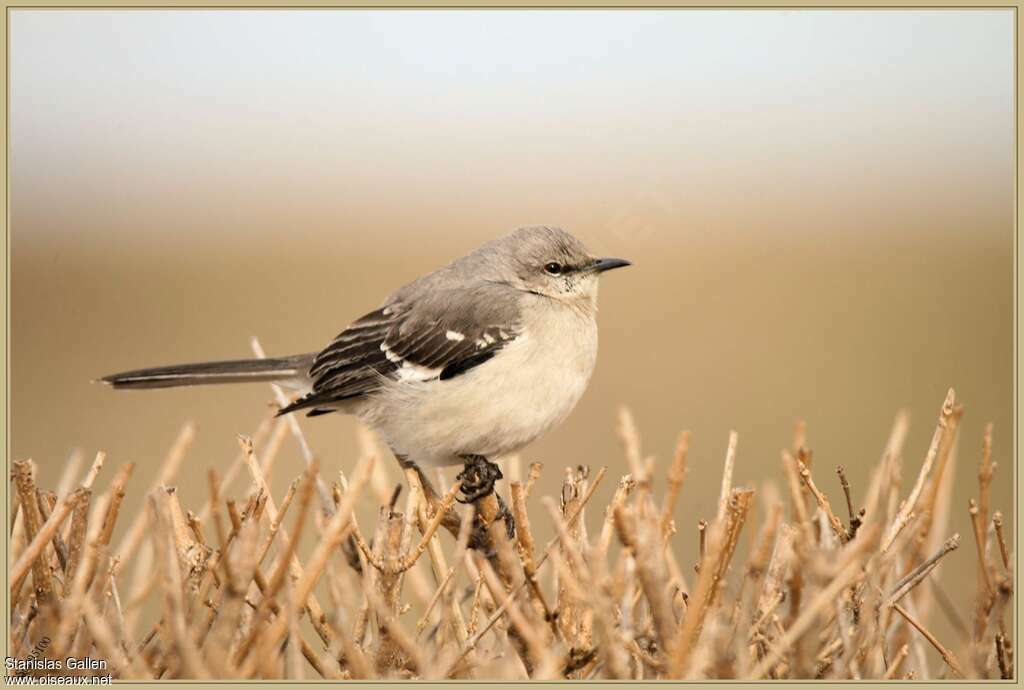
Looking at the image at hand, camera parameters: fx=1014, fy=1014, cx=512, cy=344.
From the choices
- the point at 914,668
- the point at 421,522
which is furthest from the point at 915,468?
the point at 421,522

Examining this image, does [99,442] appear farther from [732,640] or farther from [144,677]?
[732,640]

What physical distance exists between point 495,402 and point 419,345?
544mm

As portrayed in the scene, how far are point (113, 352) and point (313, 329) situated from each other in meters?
1.76

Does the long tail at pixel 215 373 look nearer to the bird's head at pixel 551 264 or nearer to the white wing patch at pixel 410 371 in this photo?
the white wing patch at pixel 410 371

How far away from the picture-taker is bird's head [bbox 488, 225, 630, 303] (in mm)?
4676

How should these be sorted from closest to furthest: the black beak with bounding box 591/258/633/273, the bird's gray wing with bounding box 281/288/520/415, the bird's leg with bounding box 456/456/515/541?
the bird's leg with bounding box 456/456/515/541 < the bird's gray wing with bounding box 281/288/520/415 < the black beak with bounding box 591/258/633/273

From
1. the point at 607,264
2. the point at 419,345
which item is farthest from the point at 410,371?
the point at 607,264

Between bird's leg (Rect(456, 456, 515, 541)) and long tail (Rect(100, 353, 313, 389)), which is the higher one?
long tail (Rect(100, 353, 313, 389))

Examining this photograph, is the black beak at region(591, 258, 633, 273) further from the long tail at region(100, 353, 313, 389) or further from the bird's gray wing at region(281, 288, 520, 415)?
the long tail at region(100, 353, 313, 389)

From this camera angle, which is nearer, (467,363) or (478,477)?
(478,477)

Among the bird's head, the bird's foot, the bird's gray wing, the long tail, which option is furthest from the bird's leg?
the long tail

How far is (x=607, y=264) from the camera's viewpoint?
466 centimetres

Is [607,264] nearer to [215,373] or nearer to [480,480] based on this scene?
[480,480]

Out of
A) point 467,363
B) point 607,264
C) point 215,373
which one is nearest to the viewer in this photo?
point 467,363
